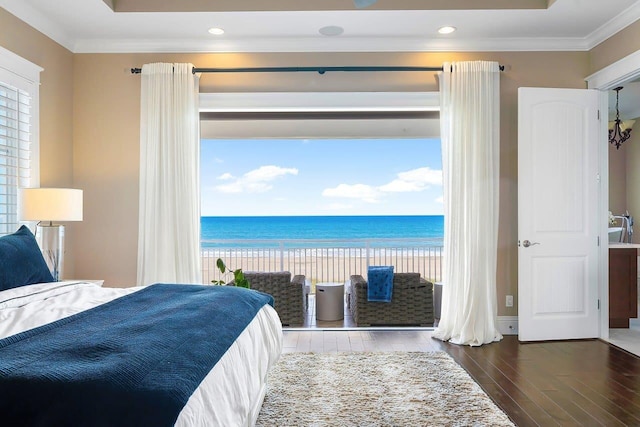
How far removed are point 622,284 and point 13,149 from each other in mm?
5998

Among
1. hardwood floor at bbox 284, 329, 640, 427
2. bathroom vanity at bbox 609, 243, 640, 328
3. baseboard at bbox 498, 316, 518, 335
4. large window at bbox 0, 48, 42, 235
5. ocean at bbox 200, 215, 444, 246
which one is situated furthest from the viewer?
ocean at bbox 200, 215, 444, 246

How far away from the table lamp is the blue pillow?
457 mm

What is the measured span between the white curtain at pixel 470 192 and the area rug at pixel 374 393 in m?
0.76

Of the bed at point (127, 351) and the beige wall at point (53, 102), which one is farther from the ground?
the beige wall at point (53, 102)

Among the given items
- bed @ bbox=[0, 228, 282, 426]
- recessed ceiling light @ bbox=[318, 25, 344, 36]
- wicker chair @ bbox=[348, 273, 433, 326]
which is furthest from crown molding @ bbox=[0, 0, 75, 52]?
wicker chair @ bbox=[348, 273, 433, 326]

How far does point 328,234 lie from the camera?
19547 millimetres

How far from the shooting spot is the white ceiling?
3.98 meters

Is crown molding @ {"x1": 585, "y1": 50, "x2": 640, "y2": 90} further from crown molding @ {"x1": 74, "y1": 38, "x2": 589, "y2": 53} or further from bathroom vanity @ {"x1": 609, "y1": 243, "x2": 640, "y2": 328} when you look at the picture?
bathroom vanity @ {"x1": 609, "y1": 243, "x2": 640, "y2": 328}

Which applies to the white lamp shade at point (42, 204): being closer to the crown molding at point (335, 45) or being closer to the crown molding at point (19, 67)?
the crown molding at point (19, 67)

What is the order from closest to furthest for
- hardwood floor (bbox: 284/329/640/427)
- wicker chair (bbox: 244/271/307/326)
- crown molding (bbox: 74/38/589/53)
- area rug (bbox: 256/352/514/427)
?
area rug (bbox: 256/352/514/427) < hardwood floor (bbox: 284/329/640/427) < crown molding (bbox: 74/38/589/53) < wicker chair (bbox: 244/271/307/326)

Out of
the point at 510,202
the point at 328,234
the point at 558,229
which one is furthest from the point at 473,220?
the point at 328,234

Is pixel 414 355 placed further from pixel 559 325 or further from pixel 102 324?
pixel 102 324

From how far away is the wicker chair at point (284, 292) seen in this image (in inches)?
206

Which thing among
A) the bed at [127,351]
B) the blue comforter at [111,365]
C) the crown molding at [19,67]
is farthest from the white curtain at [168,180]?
the blue comforter at [111,365]
